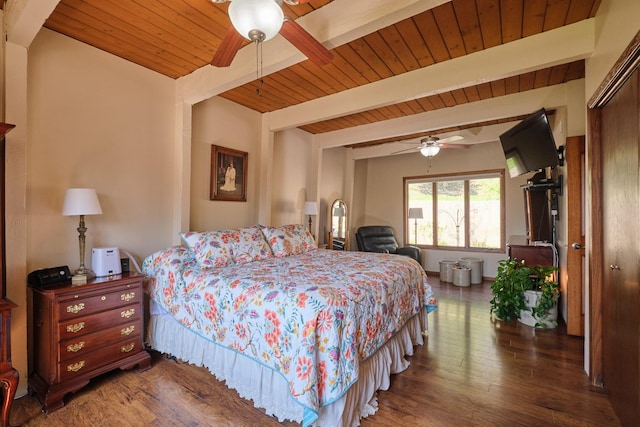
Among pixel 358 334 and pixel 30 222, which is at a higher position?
pixel 30 222

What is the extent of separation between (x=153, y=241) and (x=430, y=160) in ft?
17.1

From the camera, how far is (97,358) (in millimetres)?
2176

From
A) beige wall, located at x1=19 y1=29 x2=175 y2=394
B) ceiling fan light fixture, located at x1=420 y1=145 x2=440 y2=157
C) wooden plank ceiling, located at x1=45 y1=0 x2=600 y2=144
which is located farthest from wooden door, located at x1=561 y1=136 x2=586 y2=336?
beige wall, located at x1=19 y1=29 x2=175 y2=394

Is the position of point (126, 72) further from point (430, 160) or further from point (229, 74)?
point (430, 160)

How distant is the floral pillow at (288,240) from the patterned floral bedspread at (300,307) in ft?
1.16

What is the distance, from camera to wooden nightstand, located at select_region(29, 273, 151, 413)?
1.98 metres

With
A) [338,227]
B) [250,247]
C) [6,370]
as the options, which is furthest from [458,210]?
[6,370]

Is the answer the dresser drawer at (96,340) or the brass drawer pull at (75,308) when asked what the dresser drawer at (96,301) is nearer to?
the brass drawer pull at (75,308)

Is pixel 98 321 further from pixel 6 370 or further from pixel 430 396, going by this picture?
pixel 430 396

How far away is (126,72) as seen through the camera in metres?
2.81

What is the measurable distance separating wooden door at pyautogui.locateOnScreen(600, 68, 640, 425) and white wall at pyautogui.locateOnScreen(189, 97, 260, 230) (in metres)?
3.53

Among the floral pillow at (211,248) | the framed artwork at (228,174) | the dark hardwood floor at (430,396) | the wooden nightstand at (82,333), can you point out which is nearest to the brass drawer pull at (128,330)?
the wooden nightstand at (82,333)

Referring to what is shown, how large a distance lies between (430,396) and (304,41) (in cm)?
242

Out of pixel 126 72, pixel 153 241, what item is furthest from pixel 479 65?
pixel 153 241
